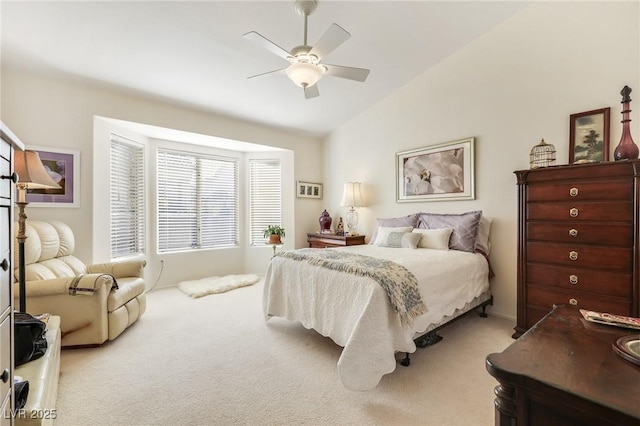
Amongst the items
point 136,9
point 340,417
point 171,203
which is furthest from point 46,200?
point 340,417

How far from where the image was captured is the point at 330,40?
1.98m

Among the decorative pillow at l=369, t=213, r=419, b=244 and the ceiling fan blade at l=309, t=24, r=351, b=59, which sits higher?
the ceiling fan blade at l=309, t=24, r=351, b=59

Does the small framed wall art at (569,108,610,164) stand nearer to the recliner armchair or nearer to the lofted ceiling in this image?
the lofted ceiling

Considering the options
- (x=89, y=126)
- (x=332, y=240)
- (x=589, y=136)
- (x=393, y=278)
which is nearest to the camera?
(x=393, y=278)

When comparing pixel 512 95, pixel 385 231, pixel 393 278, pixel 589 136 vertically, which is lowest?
pixel 393 278

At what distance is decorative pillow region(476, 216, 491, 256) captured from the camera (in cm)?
321

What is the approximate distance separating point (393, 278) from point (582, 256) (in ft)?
5.57

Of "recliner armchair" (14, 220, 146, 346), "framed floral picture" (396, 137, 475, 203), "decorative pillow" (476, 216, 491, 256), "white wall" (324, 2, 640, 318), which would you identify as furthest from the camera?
"framed floral picture" (396, 137, 475, 203)

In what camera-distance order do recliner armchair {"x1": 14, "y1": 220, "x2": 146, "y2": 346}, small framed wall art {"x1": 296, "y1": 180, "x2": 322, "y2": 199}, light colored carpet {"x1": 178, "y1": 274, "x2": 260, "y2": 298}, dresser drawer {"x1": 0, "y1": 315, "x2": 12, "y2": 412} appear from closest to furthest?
dresser drawer {"x1": 0, "y1": 315, "x2": 12, "y2": 412}, recliner armchair {"x1": 14, "y1": 220, "x2": 146, "y2": 346}, light colored carpet {"x1": 178, "y1": 274, "x2": 260, "y2": 298}, small framed wall art {"x1": 296, "y1": 180, "x2": 322, "y2": 199}

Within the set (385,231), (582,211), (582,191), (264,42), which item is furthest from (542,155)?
(264,42)

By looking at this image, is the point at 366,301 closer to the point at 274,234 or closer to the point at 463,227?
the point at 463,227

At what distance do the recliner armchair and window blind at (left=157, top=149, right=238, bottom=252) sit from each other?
165cm

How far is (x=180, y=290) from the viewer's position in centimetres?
420

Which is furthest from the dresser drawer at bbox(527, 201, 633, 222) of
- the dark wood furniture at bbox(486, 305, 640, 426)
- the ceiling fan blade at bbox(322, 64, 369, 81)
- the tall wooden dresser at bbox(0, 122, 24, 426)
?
the tall wooden dresser at bbox(0, 122, 24, 426)
